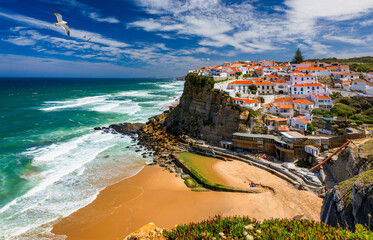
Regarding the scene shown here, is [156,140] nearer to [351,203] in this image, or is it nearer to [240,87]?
[240,87]

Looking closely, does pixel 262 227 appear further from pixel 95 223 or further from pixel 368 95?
pixel 368 95

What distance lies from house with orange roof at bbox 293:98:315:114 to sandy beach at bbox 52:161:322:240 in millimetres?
16304

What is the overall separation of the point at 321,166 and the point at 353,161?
407cm

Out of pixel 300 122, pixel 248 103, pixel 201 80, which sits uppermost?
pixel 201 80

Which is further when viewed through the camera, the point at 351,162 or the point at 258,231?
the point at 351,162

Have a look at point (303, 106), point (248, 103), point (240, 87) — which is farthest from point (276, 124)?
point (240, 87)

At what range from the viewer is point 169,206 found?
18641mm

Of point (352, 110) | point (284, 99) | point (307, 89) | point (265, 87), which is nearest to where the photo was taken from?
point (352, 110)

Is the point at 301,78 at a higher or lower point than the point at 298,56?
lower

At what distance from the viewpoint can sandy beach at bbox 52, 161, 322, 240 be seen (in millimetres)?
16094

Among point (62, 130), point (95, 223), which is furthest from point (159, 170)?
point (62, 130)

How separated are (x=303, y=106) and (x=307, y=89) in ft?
28.8

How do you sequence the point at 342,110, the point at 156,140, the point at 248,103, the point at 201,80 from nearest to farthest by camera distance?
the point at 342,110 < the point at 248,103 < the point at 156,140 < the point at 201,80

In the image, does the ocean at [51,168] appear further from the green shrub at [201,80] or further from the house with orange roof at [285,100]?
the house with orange roof at [285,100]
